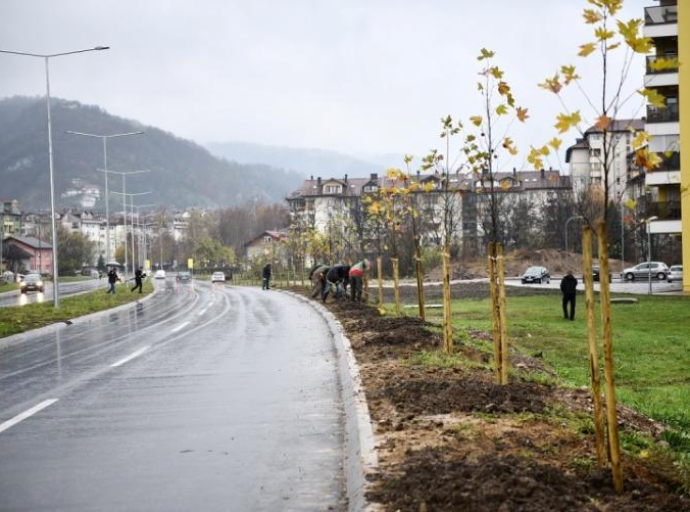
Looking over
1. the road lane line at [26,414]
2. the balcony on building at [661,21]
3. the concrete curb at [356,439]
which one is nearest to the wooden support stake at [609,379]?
the concrete curb at [356,439]

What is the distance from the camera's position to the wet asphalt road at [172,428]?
6.03 metres

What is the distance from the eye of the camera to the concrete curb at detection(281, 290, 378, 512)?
564cm

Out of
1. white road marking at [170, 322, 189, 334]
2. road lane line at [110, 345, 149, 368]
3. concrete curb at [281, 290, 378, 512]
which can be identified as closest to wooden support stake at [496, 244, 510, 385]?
concrete curb at [281, 290, 378, 512]

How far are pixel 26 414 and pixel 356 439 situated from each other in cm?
435

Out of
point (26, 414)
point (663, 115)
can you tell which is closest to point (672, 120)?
point (663, 115)

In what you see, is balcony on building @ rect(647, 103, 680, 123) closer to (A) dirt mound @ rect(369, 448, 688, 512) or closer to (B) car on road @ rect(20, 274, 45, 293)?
(A) dirt mound @ rect(369, 448, 688, 512)

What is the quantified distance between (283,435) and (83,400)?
3534 mm

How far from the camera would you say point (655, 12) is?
40.1 metres

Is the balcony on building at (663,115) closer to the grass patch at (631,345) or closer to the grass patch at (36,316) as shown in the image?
the grass patch at (631,345)

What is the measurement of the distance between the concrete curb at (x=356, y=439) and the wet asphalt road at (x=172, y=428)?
0.13 m

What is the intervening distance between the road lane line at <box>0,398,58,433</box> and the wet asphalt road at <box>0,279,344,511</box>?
18 mm

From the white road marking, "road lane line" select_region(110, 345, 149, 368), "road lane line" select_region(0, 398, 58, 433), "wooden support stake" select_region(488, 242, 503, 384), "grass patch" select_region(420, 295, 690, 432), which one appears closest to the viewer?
"road lane line" select_region(0, 398, 58, 433)

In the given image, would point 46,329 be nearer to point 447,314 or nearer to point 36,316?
point 36,316

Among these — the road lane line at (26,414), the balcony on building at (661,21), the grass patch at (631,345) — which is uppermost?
the balcony on building at (661,21)
